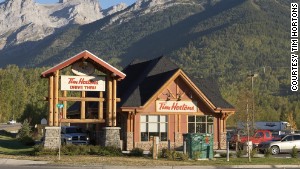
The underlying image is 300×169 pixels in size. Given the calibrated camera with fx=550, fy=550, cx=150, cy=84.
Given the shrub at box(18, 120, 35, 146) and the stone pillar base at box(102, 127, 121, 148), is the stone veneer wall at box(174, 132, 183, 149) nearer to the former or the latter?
the stone pillar base at box(102, 127, 121, 148)

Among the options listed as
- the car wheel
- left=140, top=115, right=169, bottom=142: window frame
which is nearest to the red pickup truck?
the car wheel

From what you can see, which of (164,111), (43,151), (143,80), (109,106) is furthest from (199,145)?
(143,80)

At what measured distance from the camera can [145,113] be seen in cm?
4178

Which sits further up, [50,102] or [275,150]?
[50,102]

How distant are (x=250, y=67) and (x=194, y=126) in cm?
13666

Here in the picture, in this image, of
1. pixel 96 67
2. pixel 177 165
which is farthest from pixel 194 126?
pixel 177 165

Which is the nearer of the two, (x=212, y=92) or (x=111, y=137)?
(x=111, y=137)

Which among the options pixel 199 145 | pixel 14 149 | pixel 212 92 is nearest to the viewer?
pixel 199 145

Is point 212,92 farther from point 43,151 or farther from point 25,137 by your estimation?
point 25,137

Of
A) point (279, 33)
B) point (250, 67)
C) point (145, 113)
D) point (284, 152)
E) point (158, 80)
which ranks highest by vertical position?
point (279, 33)

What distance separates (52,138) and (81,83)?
4419 millimetres

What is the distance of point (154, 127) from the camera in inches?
1661

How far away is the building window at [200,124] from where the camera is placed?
43.0 meters

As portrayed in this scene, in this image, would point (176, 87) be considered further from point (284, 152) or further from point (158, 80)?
point (284, 152)
